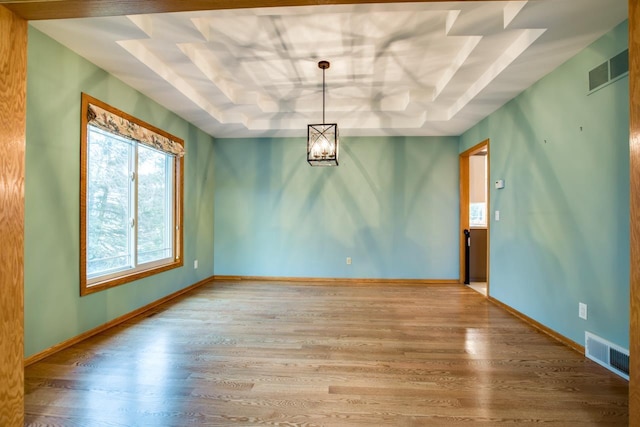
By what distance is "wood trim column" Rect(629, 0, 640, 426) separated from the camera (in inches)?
52.6

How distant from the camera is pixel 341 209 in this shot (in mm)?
5184

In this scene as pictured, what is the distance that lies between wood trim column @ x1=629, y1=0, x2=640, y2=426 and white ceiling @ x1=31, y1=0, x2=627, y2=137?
76cm

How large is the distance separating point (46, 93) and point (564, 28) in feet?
12.9

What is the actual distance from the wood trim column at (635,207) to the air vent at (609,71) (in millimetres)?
997

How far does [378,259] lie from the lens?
16.9 feet

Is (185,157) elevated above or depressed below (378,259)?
above

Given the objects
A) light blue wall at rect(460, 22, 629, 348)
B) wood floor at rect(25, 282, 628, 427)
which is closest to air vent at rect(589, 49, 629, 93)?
light blue wall at rect(460, 22, 629, 348)

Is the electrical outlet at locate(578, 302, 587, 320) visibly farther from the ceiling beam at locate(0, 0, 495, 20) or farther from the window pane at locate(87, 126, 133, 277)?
the window pane at locate(87, 126, 133, 277)

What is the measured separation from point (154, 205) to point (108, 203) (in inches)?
32.8

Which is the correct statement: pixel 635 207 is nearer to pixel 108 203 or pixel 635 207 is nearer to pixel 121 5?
pixel 121 5

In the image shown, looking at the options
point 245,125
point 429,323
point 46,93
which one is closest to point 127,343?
point 46,93

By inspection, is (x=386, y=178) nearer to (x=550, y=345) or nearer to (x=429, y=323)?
(x=429, y=323)

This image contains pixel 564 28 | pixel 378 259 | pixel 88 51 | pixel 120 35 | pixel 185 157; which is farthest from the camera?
pixel 378 259

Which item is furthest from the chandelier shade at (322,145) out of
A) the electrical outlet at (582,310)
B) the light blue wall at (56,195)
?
the electrical outlet at (582,310)
